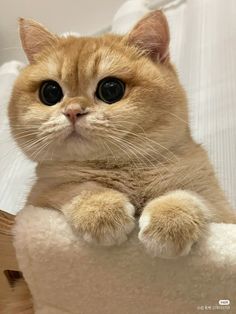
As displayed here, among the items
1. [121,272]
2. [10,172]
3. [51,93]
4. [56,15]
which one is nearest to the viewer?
[121,272]

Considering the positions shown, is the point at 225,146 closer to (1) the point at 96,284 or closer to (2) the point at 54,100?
(2) the point at 54,100

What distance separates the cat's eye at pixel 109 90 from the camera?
0.89m

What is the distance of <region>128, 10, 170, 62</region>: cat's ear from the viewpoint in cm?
97

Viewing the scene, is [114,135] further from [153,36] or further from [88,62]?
[153,36]

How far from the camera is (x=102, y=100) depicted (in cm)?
89

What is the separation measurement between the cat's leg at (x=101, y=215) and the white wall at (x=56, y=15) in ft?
5.57

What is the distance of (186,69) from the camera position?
1.82m

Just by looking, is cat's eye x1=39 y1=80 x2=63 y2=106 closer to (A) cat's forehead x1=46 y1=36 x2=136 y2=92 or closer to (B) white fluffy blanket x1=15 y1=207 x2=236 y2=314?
(A) cat's forehead x1=46 y1=36 x2=136 y2=92

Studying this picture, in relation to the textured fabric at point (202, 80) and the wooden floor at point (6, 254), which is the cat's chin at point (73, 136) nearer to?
the wooden floor at point (6, 254)

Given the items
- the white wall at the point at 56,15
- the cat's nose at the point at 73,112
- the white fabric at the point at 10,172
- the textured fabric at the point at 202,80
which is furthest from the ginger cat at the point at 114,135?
the white wall at the point at 56,15

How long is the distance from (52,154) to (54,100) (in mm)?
111

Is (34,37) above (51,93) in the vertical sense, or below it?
above

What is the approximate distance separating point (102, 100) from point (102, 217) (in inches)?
10.4

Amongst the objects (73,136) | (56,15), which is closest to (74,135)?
(73,136)
